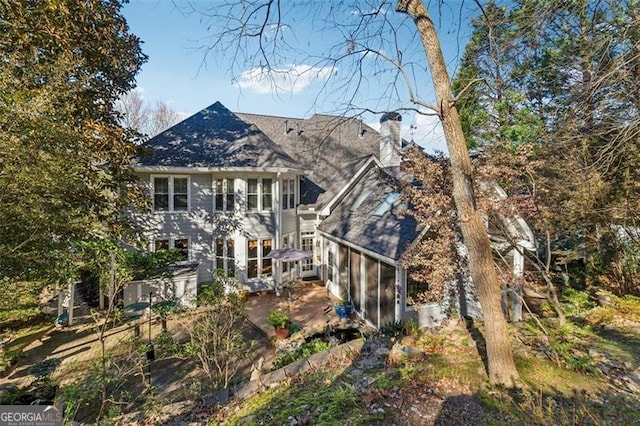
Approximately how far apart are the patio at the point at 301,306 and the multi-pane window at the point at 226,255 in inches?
58.2

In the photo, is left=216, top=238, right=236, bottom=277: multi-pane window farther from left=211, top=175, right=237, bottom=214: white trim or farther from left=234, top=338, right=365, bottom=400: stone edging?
left=234, top=338, right=365, bottom=400: stone edging

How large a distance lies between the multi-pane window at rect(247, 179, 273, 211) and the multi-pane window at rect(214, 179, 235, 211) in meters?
0.73

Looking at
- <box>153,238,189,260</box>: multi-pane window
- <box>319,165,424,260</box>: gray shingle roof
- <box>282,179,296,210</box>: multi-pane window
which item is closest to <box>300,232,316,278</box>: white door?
<box>319,165,424,260</box>: gray shingle roof

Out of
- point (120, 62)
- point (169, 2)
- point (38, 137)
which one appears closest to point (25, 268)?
point (38, 137)

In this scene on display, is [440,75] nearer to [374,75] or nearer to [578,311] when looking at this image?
[374,75]

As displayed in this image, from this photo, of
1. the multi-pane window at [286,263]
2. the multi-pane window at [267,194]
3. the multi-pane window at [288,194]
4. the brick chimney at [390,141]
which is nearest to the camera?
the multi-pane window at [267,194]

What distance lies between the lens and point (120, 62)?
9875 millimetres

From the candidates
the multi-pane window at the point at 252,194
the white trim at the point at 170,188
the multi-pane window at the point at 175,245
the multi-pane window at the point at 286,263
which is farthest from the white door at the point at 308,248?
the white trim at the point at 170,188

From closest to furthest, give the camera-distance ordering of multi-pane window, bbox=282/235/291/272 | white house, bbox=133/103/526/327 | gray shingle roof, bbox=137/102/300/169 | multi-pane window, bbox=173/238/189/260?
white house, bbox=133/103/526/327 → gray shingle roof, bbox=137/102/300/169 → multi-pane window, bbox=173/238/189/260 → multi-pane window, bbox=282/235/291/272

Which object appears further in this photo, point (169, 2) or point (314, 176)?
point (314, 176)

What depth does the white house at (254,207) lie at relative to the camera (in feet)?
39.0

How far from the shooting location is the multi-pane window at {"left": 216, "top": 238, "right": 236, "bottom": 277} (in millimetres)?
13258

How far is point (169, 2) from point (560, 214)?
1175 cm

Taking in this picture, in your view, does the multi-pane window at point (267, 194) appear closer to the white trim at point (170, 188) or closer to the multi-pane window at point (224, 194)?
the multi-pane window at point (224, 194)
